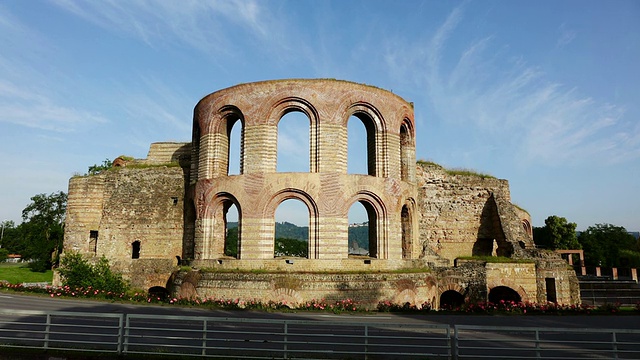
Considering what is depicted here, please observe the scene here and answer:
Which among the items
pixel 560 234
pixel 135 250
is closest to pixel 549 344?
pixel 135 250

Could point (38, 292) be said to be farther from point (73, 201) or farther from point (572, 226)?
point (572, 226)

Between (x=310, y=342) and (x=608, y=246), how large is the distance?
179 ft

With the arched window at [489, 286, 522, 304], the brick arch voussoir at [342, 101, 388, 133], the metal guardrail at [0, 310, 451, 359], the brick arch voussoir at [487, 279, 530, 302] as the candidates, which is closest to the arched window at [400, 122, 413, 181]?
the brick arch voussoir at [342, 101, 388, 133]

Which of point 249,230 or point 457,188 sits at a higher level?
point 457,188

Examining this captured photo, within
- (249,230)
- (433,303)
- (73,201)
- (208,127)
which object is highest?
(208,127)

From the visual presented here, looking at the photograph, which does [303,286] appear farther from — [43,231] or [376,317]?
[43,231]

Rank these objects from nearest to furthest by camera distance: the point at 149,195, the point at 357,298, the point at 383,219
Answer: the point at 357,298 → the point at 383,219 → the point at 149,195

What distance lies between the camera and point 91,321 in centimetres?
1216

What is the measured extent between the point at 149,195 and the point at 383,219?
14059 mm

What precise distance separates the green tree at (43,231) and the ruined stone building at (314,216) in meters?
11.2

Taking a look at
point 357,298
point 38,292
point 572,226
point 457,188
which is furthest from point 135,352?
point 572,226

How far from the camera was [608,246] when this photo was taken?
49281 mm

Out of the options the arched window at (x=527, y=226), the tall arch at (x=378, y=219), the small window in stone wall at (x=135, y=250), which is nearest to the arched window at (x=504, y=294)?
the tall arch at (x=378, y=219)

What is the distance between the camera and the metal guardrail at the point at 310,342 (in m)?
7.73
